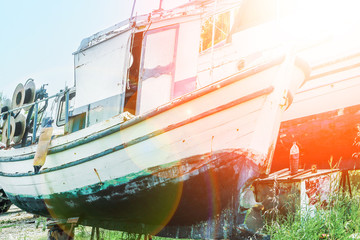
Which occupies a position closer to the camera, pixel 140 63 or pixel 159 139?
pixel 159 139

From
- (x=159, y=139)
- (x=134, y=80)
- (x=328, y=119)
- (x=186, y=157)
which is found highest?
(x=134, y=80)

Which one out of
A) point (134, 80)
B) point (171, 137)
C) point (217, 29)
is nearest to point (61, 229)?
point (171, 137)

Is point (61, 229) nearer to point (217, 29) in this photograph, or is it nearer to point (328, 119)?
point (328, 119)

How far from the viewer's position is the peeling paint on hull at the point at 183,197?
12.4 ft

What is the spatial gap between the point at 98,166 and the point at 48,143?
4.17 ft

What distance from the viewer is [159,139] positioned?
4.16m

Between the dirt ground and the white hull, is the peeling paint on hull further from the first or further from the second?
the dirt ground

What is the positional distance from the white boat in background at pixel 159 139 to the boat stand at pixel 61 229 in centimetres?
30

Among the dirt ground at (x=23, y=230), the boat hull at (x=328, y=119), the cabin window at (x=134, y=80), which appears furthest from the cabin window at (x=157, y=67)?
the dirt ground at (x=23, y=230)

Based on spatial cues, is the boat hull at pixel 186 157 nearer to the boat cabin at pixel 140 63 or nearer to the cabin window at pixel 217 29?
the boat cabin at pixel 140 63

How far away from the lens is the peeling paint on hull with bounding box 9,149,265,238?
3773 mm

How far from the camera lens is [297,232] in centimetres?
415

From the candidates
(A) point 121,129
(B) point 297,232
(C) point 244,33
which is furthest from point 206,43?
(B) point 297,232

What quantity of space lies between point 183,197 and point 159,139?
809mm
